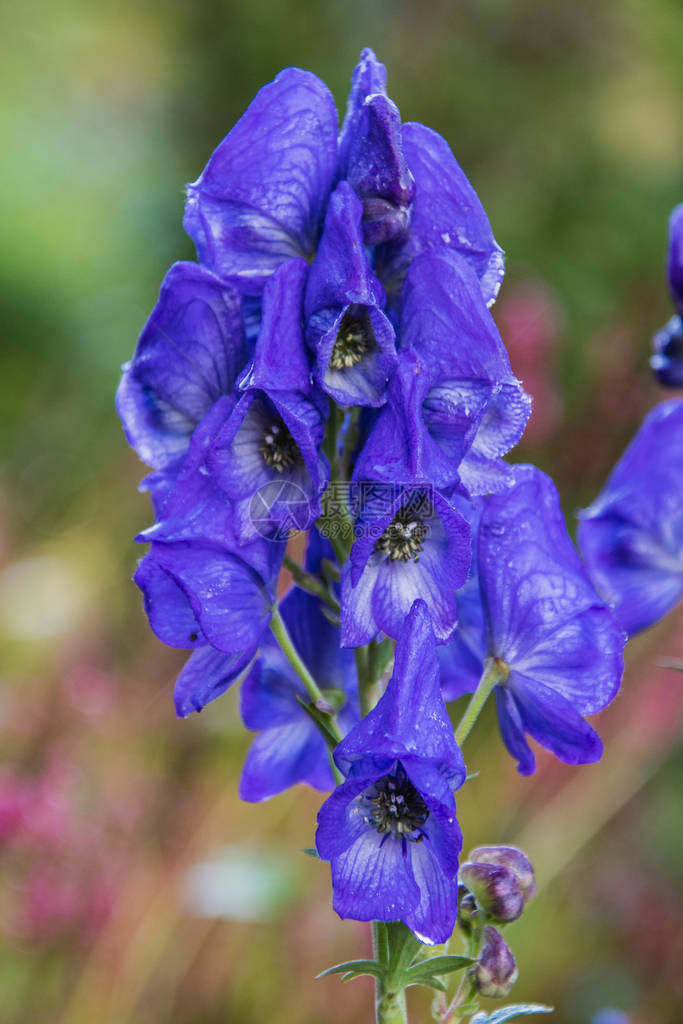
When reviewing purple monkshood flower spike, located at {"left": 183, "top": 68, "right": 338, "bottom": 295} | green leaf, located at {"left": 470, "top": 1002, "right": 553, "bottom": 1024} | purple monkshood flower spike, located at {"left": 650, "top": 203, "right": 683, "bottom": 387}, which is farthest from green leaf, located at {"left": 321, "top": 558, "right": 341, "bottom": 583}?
purple monkshood flower spike, located at {"left": 650, "top": 203, "right": 683, "bottom": 387}

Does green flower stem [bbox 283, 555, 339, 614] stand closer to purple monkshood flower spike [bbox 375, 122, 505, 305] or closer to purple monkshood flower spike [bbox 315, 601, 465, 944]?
purple monkshood flower spike [bbox 315, 601, 465, 944]

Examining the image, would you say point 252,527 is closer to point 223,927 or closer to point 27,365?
point 223,927

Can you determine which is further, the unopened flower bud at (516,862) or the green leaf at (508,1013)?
the unopened flower bud at (516,862)

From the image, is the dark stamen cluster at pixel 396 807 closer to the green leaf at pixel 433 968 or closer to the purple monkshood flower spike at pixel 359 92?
the green leaf at pixel 433 968

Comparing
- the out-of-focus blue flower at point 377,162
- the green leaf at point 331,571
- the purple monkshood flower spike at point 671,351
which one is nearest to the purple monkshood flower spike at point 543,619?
the green leaf at point 331,571

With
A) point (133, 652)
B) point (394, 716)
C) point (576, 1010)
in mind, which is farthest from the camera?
point (576, 1010)

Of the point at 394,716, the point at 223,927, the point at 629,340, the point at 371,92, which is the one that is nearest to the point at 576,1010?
the point at 223,927
